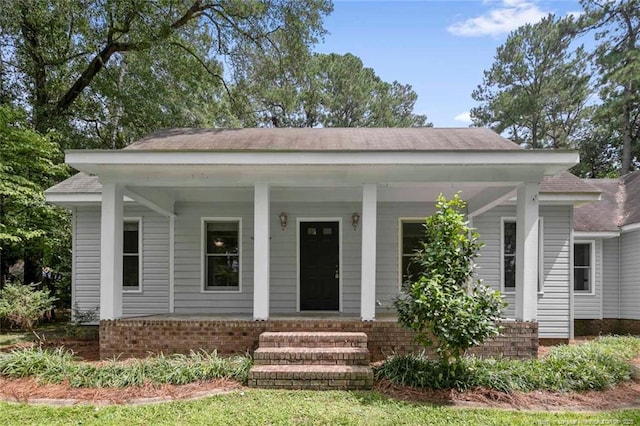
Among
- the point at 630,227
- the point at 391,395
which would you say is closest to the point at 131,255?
the point at 391,395

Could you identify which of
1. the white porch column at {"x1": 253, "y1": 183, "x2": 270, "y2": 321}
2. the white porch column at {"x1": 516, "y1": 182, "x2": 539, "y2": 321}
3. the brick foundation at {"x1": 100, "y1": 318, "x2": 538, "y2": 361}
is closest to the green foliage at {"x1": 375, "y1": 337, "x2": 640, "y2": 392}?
the brick foundation at {"x1": 100, "y1": 318, "x2": 538, "y2": 361}

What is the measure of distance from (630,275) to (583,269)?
0.95m

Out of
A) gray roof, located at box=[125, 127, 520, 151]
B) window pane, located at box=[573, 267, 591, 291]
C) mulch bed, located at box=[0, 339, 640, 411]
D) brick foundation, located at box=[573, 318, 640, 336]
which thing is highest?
gray roof, located at box=[125, 127, 520, 151]

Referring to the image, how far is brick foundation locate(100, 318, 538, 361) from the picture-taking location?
20.3 feet

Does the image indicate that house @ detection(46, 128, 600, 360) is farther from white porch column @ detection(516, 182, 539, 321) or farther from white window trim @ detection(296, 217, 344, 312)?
white porch column @ detection(516, 182, 539, 321)

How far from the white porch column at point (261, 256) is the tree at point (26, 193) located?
6.13 m

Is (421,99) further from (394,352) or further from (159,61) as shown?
(394,352)

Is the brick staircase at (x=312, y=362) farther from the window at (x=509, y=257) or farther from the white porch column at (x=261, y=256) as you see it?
the window at (x=509, y=257)

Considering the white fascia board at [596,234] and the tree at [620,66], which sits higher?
the tree at [620,66]

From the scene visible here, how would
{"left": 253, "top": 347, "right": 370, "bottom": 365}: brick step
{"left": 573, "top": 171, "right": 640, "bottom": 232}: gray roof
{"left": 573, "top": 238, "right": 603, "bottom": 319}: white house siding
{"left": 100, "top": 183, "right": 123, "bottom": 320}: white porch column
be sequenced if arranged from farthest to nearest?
1. {"left": 573, "top": 238, "right": 603, "bottom": 319}: white house siding
2. {"left": 573, "top": 171, "right": 640, "bottom": 232}: gray roof
3. {"left": 100, "top": 183, "right": 123, "bottom": 320}: white porch column
4. {"left": 253, "top": 347, "right": 370, "bottom": 365}: brick step

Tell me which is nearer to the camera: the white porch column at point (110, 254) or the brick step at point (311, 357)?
the brick step at point (311, 357)

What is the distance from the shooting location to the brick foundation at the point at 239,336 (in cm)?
619

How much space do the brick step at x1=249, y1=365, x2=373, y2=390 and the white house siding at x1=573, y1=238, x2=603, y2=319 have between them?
24.2ft

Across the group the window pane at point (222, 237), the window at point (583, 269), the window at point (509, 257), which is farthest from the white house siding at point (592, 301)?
the window pane at point (222, 237)
